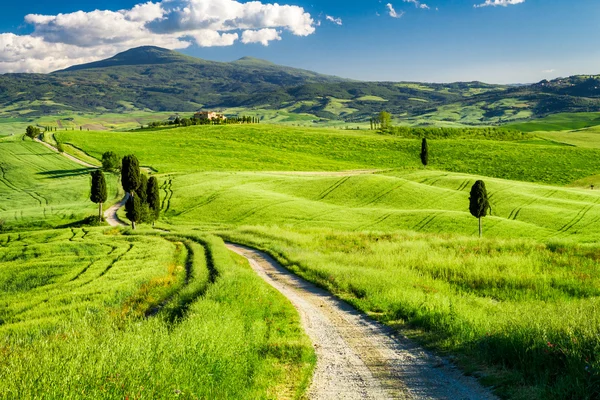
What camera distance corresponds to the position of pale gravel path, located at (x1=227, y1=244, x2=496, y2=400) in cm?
998

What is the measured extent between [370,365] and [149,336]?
18.8 feet

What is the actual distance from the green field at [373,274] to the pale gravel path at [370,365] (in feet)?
1.60

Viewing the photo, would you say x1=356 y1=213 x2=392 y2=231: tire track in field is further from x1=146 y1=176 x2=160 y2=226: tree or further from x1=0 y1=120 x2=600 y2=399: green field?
x1=146 y1=176 x2=160 y2=226: tree

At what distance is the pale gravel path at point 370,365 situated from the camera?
9977mm

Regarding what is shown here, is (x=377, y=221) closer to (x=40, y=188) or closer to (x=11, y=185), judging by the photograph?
(x=40, y=188)

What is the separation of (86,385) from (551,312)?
1210cm

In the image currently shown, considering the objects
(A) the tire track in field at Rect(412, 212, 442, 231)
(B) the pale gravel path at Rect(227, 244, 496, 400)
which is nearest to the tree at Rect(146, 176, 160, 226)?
(A) the tire track in field at Rect(412, 212, 442, 231)

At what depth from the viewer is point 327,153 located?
5064 inches

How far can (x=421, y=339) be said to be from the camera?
43.9ft

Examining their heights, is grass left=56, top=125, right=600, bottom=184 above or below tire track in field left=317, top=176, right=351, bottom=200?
above

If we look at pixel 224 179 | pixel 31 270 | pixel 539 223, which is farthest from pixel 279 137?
pixel 31 270

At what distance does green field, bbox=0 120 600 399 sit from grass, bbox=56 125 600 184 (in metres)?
6.86

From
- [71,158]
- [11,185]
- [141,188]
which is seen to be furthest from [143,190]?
[71,158]

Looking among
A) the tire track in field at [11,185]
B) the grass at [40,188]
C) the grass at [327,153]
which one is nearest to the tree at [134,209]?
the grass at [40,188]
